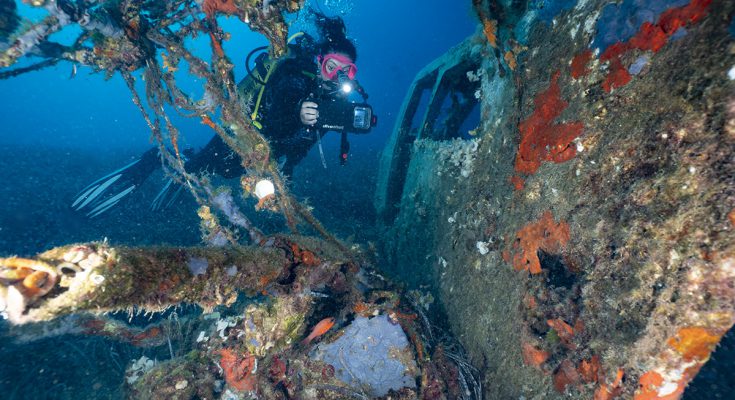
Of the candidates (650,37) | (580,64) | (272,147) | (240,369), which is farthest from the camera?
(272,147)

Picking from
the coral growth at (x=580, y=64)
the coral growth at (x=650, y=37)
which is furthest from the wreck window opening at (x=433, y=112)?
the coral growth at (x=650, y=37)

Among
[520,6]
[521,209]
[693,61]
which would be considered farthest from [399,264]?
[693,61]

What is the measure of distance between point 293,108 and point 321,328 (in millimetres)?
3374

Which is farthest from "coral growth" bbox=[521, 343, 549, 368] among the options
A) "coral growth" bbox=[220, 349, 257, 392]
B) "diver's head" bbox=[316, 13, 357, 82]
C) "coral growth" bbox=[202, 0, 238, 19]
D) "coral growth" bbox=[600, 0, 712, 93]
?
"diver's head" bbox=[316, 13, 357, 82]

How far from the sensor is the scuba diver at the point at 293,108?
15.1ft

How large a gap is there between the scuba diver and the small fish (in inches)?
84.1

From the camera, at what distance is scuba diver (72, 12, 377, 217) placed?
4.62m

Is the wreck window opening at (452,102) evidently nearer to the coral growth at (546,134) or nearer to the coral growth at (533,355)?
the coral growth at (546,134)

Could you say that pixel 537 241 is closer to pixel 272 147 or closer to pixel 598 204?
pixel 598 204

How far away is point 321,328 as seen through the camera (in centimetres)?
295

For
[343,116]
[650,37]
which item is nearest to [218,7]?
[343,116]

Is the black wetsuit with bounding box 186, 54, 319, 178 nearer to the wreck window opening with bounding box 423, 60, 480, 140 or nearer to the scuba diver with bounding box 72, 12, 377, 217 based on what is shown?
the scuba diver with bounding box 72, 12, 377, 217

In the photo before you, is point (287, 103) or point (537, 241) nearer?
point (537, 241)

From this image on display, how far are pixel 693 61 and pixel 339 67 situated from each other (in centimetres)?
464
